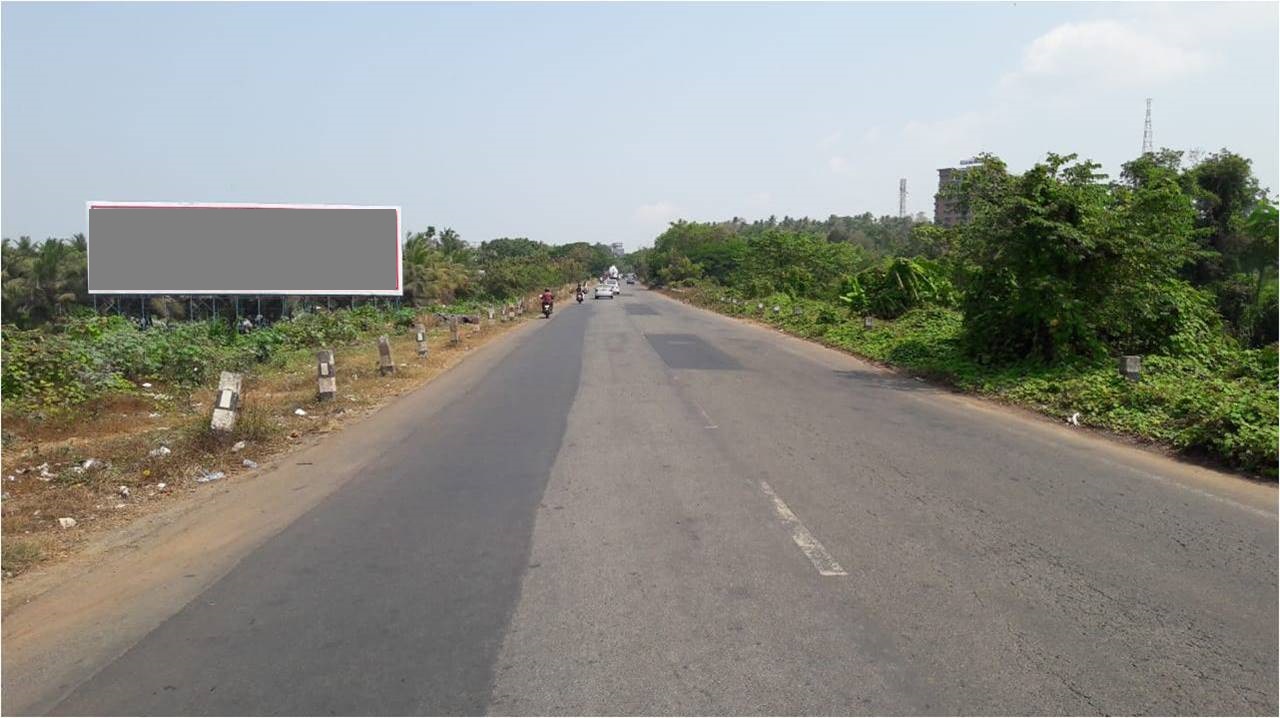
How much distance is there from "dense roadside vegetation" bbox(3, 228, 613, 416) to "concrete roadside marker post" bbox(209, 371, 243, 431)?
2900mm

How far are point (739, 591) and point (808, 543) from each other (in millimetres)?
1103

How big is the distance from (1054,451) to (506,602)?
23.2 ft

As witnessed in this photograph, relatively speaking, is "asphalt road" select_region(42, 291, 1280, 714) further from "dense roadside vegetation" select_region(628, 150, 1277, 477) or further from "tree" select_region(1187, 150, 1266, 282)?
"tree" select_region(1187, 150, 1266, 282)

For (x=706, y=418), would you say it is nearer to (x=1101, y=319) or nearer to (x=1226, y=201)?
(x=1101, y=319)

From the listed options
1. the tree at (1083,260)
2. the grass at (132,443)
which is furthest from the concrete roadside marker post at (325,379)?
the tree at (1083,260)

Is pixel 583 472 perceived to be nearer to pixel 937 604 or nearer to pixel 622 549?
A: pixel 622 549

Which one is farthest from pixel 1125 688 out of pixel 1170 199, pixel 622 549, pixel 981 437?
pixel 1170 199

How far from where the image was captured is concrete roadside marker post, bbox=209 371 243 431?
32.0ft

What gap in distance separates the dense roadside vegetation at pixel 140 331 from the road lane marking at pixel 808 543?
31.2 feet

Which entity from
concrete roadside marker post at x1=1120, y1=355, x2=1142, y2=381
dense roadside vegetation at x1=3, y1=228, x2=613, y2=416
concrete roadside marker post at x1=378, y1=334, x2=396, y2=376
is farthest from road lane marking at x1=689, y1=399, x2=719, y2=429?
dense roadside vegetation at x1=3, y1=228, x2=613, y2=416

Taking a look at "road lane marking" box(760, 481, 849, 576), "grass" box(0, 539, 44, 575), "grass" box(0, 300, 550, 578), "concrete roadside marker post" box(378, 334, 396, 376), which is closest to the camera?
"road lane marking" box(760, 481, 849, 576)

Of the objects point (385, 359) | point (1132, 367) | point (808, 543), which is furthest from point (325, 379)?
point (1132, 367)

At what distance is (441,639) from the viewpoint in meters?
4.41

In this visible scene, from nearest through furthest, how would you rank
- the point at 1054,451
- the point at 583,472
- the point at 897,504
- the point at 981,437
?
1. the point at 897,504
2. the point at 583,472
3. the point at 1054,451
4. the point at 981,437
